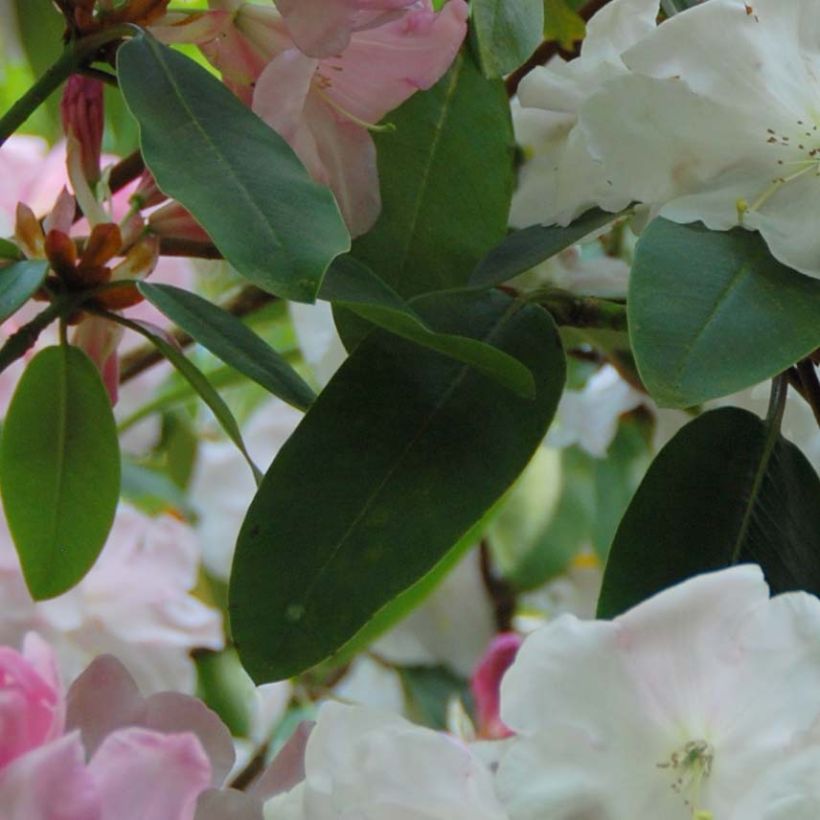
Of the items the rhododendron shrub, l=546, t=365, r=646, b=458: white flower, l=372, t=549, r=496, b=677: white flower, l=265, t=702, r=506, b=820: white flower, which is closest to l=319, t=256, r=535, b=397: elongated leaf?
the rhododendron shrub

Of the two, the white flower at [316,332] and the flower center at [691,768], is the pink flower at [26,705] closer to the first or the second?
the flower center at [691,768]

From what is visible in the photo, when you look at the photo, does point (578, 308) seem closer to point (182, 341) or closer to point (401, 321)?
point (401, 321)

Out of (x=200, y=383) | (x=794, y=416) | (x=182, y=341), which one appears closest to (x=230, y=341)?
(x=200, y=383)

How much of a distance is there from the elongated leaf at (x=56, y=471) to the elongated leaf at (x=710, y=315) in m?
0.21

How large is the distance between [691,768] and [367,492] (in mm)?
126

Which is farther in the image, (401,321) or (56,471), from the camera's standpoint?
(56,471)

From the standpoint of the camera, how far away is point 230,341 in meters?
0.49

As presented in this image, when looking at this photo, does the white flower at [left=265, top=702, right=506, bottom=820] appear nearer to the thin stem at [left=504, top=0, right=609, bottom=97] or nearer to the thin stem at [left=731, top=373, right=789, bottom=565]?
the thin stem at [left=731, top=373, right=789, bottom=565]

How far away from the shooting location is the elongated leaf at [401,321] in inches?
17.0

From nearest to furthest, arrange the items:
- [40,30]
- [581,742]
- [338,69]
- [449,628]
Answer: [581,742], [338,69], [40,30], [449,628]

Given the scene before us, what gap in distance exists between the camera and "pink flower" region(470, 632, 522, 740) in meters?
0.79

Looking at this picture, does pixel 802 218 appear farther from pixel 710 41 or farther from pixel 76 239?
pixel 76 239

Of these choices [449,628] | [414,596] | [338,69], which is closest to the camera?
[338,69]

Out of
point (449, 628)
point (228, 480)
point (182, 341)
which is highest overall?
point (182, 341)
